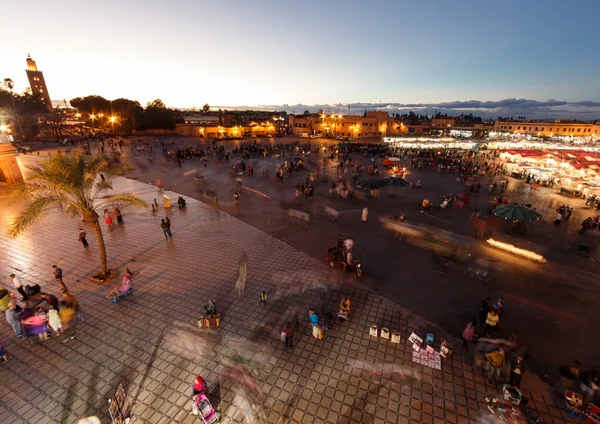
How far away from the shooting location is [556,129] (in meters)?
86.9

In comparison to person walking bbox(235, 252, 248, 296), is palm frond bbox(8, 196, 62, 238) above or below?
above

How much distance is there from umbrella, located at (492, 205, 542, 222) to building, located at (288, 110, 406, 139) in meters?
62.3

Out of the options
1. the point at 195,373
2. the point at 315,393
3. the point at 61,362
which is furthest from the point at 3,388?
the point at 315,393

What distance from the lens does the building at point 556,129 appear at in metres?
81.4

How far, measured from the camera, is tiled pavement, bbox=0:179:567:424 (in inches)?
Answer: 224

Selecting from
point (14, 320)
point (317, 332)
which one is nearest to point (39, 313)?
point (14, 320)

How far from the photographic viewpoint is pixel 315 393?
5988 millimetres

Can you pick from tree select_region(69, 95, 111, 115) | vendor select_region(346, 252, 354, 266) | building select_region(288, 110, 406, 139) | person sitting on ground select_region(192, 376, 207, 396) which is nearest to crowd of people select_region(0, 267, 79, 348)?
person sitting on ground select_region(192, 376, 207, 396)

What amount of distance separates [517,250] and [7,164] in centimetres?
3534

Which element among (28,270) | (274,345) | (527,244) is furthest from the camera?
(527,244)

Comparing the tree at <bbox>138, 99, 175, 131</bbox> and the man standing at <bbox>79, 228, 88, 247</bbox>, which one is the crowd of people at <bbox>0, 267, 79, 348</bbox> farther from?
the tree at <bbox>138, 99, 175, 131</bbox>

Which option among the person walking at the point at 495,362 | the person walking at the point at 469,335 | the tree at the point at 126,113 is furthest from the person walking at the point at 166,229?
the tree at the point at 126,113

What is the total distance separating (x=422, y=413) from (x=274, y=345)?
3.72 metres

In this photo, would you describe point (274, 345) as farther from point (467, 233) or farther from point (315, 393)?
point (467, 233)
